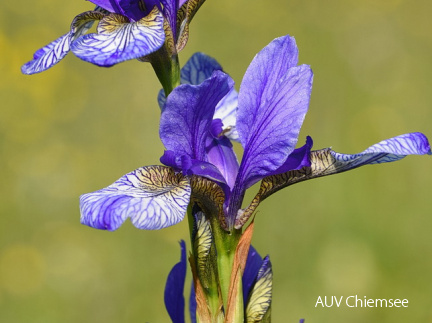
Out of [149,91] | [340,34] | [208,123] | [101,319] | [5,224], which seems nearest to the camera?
[208,123]

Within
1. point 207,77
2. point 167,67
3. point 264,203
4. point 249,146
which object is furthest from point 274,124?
point 264,203

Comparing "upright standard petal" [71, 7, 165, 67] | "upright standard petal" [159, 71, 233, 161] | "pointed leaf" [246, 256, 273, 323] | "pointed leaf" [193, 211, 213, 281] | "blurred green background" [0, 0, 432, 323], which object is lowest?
"pointed leaf" [246, 256, 273, 323]

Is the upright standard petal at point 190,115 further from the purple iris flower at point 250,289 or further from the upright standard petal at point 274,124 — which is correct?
the purple iris flower at point 250,289

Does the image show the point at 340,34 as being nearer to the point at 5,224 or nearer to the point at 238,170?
the point at 5,224

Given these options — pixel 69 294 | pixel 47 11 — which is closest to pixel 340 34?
pixel 47 11

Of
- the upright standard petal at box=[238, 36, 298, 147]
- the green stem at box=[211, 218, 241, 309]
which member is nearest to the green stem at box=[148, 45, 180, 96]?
the upright standard petal at box=[238, 36, 298, 147]

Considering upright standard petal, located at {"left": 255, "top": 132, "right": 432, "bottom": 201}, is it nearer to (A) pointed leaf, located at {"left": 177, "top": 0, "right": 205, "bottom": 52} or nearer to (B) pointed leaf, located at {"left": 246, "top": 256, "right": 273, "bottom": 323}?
(B) pointed leaf, located at {"left": 246, "top": 256, "right": 273, "bottom": 323}

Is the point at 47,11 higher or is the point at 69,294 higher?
the point at 47,11
